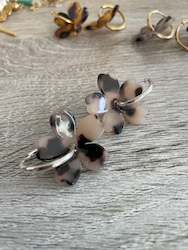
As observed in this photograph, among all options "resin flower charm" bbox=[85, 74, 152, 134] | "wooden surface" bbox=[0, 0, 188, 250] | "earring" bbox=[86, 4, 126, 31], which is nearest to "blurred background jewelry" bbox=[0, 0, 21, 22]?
"wooden surface" bbox=[0, 0, 188, 250]

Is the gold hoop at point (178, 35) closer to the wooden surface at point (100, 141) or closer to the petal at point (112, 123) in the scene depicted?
the wooden surface at point (100, 141)

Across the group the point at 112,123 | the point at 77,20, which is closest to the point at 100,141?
the point at 112,123

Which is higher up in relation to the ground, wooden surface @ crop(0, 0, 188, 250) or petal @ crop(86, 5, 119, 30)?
petal @ crop(86, 5, 119, 30)

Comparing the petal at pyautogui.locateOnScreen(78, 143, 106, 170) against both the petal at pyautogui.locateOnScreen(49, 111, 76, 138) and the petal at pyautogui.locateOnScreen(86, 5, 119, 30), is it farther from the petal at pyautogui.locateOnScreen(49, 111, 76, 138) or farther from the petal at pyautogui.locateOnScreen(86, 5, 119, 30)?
the petal at pyautogui.locateOnScreen(86, 5, 119, 30)

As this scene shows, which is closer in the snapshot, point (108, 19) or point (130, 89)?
point (130, 89)

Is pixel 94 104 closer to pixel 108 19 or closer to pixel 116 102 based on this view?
pixel 116 102

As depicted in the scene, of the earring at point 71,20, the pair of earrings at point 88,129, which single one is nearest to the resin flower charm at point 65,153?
the pair of earrings at point 88,129

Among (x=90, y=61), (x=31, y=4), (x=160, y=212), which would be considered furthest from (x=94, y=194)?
(x=31, y=4)
